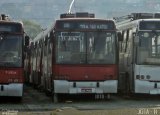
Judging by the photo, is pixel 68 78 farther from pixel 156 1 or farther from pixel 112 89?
pixel 156 1

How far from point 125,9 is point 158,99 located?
2249 inches

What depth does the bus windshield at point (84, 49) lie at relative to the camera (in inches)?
851

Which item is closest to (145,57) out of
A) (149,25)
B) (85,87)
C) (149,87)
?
(149,87)

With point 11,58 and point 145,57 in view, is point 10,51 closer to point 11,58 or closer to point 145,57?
point 11,58

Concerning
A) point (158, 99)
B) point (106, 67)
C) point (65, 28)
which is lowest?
point (158, 99)

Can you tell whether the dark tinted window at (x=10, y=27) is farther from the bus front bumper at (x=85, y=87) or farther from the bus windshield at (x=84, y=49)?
the bus front bumper at (x=85, y=87)

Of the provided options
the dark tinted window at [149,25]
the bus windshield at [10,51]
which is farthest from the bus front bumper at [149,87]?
the bus windshield at [10,51]

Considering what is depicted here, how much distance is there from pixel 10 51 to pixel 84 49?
2747mm

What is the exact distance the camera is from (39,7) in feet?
288

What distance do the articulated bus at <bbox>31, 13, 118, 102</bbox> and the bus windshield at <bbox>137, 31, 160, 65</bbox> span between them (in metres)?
1.39

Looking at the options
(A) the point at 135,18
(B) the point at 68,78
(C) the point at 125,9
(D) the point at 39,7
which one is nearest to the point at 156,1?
(C) the point at 125,9

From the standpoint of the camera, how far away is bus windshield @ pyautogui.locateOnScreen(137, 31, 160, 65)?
22766mm

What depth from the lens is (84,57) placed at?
857 inches

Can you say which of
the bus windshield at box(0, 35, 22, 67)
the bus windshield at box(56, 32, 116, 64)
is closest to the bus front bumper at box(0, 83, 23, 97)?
the bus windshield at box(0, 35, 22, 67)
